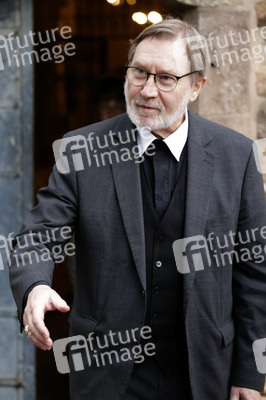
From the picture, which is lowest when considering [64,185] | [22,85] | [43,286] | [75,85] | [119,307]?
[119,307]

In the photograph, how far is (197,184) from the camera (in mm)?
2195

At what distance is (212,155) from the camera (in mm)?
2266

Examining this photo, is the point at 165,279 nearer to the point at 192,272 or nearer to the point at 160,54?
the point at 192,272

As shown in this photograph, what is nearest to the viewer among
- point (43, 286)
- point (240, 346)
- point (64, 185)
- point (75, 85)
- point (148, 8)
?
point (43, 286)

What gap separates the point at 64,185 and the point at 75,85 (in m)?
4.23

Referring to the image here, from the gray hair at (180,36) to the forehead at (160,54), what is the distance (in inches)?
0.9

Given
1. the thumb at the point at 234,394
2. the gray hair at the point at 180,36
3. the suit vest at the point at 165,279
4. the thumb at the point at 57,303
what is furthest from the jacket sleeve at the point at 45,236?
the thumb at the point at 234,394

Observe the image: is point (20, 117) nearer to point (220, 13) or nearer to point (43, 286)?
point (220, 13)

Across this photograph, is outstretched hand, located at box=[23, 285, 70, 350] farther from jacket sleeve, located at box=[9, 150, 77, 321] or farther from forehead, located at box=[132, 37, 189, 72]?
forehead, located at box=[132, 37, 189, 72]

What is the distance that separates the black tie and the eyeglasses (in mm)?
198

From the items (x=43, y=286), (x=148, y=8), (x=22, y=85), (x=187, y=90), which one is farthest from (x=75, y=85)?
(x=43, y=286)

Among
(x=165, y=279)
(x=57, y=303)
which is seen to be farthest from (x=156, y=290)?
(x=57, y=303)

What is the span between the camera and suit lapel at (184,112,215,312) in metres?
2.15

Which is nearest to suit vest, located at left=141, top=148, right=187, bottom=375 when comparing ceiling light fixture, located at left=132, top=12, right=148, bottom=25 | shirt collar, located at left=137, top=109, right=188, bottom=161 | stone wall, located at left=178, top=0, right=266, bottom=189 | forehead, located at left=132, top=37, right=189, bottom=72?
shirt collar, located at left=137, top=109, right=188, bottom=161
